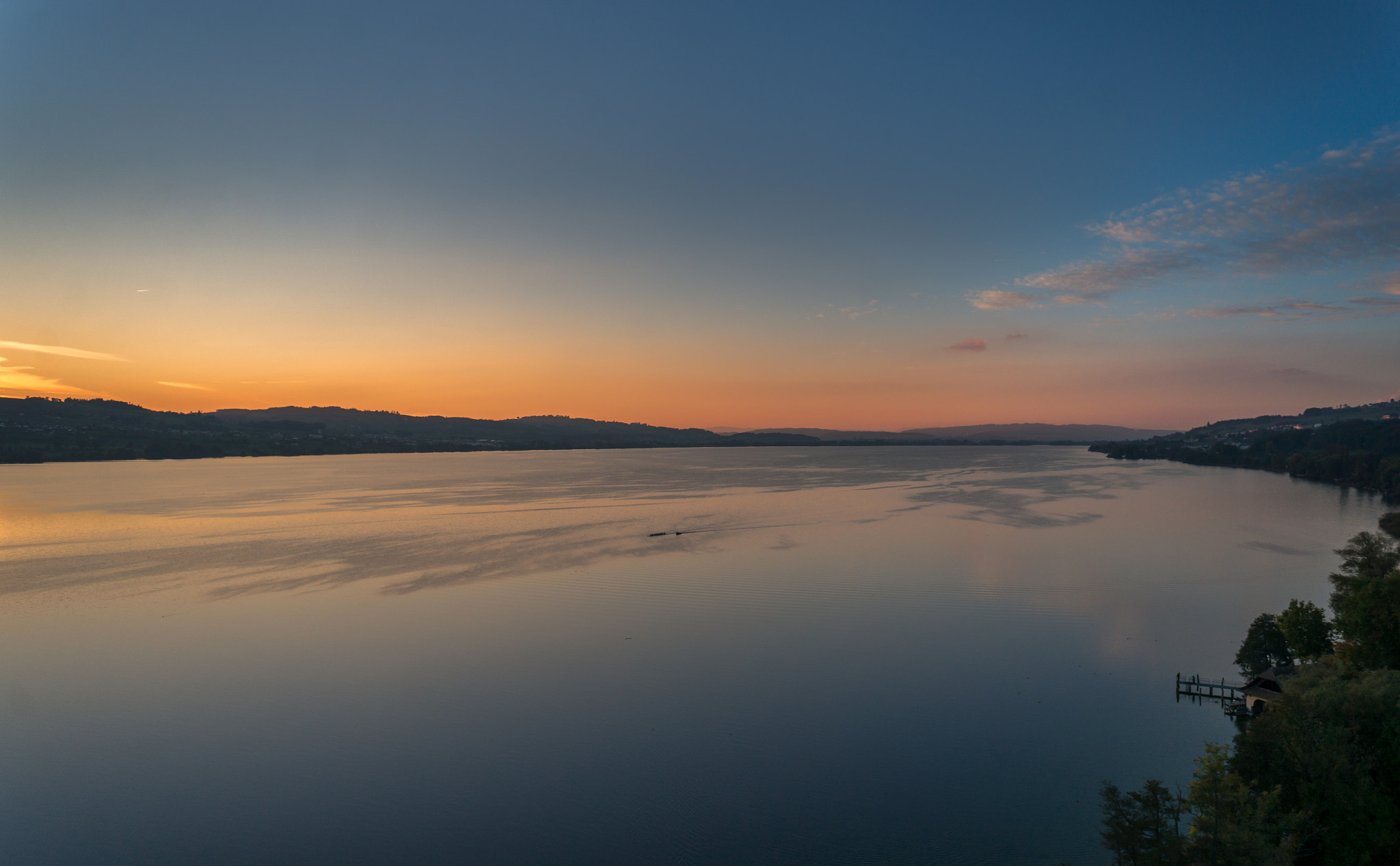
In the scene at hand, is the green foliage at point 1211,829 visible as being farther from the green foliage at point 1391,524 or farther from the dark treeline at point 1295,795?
the green foliage at point 1391,524

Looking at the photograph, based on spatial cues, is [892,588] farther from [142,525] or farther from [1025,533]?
[142,525]

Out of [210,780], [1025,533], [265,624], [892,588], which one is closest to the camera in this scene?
[210,780]

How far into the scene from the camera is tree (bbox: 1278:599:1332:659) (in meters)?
18.8

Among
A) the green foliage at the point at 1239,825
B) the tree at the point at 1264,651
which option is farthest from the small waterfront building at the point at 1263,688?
the green foliage at the point at 1239,825

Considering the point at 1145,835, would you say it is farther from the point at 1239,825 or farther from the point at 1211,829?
the point at 1239,825

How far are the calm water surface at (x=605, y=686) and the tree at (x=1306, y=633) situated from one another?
2.49 meters

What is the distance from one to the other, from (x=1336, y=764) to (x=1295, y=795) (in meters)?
0.87

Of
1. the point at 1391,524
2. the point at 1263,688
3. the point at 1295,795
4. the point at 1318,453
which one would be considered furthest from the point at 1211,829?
the point at 1318,453

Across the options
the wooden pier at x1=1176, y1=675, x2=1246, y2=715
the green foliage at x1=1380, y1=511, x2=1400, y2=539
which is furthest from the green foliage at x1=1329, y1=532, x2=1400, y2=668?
the green foliage at x1=1380, y1=511, x2=1400, y2=539

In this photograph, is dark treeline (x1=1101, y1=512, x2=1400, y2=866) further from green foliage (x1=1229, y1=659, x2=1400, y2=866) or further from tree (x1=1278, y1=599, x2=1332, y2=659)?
tree (x1=1278, y1=599, x2=1332, y2=659)

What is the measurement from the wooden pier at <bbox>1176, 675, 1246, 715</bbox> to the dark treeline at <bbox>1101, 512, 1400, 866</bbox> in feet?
12.9

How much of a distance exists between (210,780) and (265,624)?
11.9 metres

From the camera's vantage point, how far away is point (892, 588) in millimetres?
30469

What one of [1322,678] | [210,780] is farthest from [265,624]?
Result: [1322,678]
